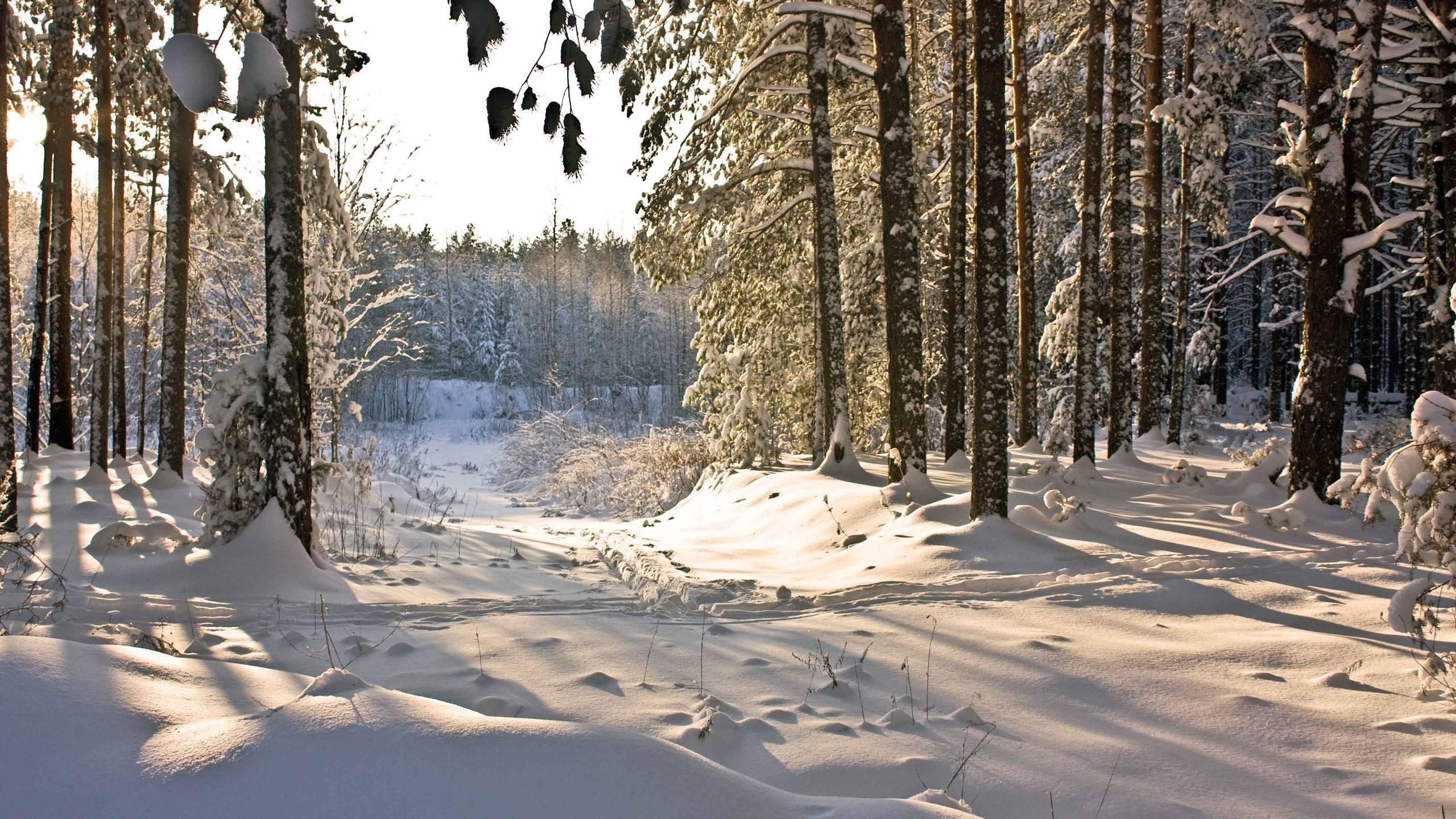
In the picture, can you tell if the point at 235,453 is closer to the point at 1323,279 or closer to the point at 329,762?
the point at 329,762

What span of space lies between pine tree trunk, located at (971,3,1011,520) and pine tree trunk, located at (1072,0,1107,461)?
4.61 m

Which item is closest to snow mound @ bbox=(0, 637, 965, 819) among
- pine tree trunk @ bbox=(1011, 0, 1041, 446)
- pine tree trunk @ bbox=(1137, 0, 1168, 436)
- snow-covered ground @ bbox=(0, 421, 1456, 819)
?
snow-covered ground @ bbox=(0, 421, 1456, 819)

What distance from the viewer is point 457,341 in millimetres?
59438

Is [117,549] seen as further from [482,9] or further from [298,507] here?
[482,9]

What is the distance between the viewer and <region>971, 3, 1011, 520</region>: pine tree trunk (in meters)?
7.38

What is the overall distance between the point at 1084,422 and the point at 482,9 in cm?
1143

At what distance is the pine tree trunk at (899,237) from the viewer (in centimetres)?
983

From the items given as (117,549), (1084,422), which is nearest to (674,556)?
(117,549)

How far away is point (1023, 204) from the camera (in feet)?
48.8

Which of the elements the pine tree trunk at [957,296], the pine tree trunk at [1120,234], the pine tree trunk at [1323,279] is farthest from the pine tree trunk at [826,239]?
the pine tree trunk at [1323,279]

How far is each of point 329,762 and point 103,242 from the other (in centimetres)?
1374

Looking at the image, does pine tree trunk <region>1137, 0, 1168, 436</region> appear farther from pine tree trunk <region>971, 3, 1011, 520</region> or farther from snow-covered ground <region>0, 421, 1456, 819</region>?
pine tree trunk <region>971, 3, 1011, 520</region>

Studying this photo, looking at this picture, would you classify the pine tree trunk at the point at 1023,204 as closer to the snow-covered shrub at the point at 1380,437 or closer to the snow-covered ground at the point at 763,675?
the snow-covered shrub at the point at 1380,437

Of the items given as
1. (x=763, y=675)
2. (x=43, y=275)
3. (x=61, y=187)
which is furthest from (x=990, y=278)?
(x=43, y=275)
